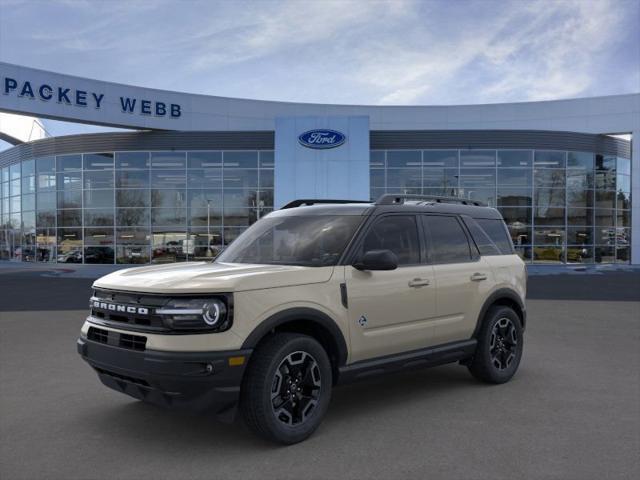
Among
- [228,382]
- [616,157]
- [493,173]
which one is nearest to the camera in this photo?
[228,382]

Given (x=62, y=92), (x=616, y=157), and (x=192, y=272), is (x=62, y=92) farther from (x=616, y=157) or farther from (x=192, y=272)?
(x=616, y=157)

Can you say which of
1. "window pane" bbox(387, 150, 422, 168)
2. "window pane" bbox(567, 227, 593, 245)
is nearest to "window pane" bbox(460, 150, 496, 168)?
"window pane" bbox(387, 150, 422, 168)

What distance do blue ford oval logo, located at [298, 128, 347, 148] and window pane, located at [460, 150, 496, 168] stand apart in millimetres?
6859

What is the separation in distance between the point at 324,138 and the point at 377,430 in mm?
21074

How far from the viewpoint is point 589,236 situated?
28.9m

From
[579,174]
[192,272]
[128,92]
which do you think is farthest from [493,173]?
[192,272]

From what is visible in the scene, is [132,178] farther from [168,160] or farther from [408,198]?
[408,198]

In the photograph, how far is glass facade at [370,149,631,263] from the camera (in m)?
27.7

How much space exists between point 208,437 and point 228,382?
0.79m

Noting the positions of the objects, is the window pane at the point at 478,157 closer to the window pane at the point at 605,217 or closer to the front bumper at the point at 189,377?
the window pane at the point at 605,217

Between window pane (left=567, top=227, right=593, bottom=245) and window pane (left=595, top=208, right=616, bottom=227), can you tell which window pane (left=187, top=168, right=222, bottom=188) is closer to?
window pane (left=567, top=227, right=593, bottom=245)

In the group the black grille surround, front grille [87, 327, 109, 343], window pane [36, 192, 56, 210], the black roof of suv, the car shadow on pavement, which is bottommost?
the car shadow on pavement

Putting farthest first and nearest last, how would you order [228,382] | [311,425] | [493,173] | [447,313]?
[493,173], [447,313], [311,425], [228,382]

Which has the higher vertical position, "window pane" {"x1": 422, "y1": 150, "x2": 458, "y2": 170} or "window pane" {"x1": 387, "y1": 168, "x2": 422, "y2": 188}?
"window pane" {"x1": 422, "y1": 150, "x2": 458, "y2": 170}
